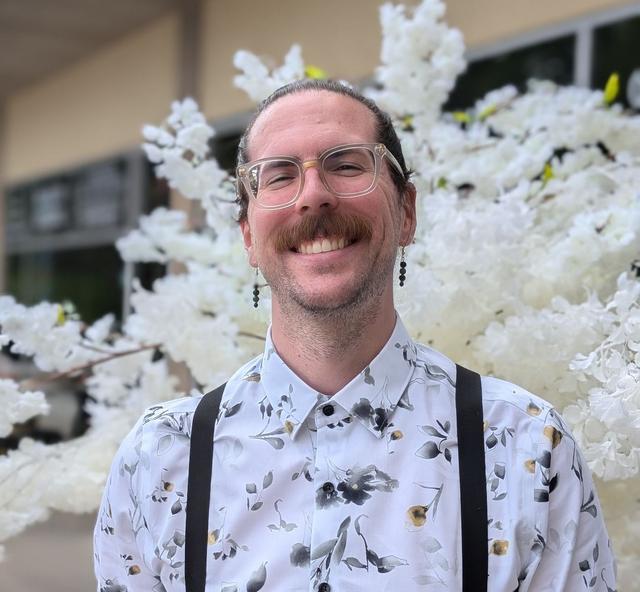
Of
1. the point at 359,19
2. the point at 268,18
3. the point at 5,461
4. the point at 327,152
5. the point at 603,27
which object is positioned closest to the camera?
the point at 327,152

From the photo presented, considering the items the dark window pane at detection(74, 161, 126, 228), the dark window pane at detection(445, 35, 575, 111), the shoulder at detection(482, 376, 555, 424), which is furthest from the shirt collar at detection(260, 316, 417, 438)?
the dark window pane at detection(74, 161, 126, 228)

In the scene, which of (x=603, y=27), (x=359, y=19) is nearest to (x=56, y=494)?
A: (x=603, y=27)

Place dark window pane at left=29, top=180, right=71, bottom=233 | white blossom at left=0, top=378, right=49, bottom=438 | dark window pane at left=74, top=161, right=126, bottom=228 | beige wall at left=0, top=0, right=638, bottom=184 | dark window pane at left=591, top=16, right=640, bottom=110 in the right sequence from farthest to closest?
dark window pane at left=29, top=180, right=71, bottom=233
dark window pane at left=74, top=161, right=126, bottom=228
beige wall at left=0, top=0, right=638, bottom=184
dark window pane at left=591, top=16, right=640, bottom=110
white blossom at left=0, top=378, right=49, bottom=438

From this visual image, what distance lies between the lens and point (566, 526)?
1.08 meters

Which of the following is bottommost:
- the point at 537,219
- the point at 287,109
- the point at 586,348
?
the point at 586,348

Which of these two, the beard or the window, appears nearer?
the beard

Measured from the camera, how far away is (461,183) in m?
1.93

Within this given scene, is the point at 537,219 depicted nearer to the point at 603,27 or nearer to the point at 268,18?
the point at 603,27

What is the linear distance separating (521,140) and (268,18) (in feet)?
10.3

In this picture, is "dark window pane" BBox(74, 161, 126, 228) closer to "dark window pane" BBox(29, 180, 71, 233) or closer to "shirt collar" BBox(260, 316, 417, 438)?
"dark window pane" BBox(29, 180, 71, 233)

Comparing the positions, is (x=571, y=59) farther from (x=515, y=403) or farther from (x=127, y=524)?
(x=127, y=524)

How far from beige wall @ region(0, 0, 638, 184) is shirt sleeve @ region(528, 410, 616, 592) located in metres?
2.81

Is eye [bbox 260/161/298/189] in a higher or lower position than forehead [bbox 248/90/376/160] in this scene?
lower

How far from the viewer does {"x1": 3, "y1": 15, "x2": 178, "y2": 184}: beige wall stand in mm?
6207
